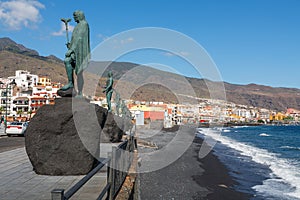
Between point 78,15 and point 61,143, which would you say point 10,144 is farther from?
point 61,143

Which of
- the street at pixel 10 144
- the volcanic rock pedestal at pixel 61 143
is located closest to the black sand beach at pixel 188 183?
the volcanic rock pedestal at pixel 61 143

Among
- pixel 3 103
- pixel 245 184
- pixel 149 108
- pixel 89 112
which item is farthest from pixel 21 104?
pixel 89 112

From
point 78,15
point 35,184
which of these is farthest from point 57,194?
point 78,15

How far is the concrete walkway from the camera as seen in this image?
17.3 feet

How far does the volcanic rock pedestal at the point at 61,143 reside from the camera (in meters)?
7.08

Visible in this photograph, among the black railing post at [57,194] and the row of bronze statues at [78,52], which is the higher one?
the row of bronze statues at [78,52]

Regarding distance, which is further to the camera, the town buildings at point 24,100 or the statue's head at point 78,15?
the town buildings at point 24,100

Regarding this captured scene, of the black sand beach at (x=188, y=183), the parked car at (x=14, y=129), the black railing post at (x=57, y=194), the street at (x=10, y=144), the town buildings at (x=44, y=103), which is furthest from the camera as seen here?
the town buildings at (x=44, y=103)

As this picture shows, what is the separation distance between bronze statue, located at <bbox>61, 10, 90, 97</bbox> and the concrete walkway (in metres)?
2.48

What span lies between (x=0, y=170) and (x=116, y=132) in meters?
8.32

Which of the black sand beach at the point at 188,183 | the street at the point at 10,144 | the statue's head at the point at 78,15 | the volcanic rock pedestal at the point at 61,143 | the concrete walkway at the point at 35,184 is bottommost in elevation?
the black sand beach at the point at 188,183

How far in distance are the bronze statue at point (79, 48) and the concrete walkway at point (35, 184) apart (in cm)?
248

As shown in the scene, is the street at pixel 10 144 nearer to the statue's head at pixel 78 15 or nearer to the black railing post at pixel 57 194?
the statue's head at pixel 78 15

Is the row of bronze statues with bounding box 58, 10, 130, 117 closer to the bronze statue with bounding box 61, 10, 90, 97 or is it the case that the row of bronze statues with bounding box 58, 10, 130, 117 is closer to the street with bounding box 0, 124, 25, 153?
the bronze statue with bounding box 61, 10, 90, 97
